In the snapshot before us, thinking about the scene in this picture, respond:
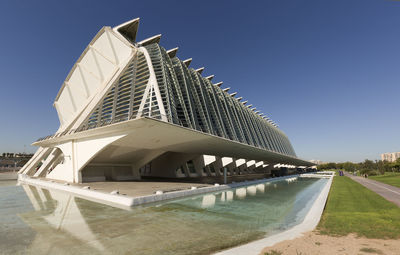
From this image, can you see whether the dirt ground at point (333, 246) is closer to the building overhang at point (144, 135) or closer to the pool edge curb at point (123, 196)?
the pool edge curb at point (123, 196)

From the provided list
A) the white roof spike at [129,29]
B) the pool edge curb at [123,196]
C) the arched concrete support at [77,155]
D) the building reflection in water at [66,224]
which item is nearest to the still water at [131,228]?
the building reflection in water at [66,224]

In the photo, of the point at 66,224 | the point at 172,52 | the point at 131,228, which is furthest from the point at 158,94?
the point at 131,228

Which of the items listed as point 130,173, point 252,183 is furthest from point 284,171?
point 130,173

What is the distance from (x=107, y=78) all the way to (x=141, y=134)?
12948 mm

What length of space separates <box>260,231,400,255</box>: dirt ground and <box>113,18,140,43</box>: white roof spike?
1055 inches

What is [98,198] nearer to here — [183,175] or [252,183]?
[252,183]

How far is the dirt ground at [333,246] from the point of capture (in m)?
4.64

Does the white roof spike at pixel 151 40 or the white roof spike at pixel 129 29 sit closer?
the white roof spike at pixel 129 29

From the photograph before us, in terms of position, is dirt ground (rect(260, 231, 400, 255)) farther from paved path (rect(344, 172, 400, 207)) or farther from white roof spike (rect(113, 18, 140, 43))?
white roof spike (rect(113, 18, 140, 43))

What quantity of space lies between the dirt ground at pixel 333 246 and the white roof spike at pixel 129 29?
87.9 ft

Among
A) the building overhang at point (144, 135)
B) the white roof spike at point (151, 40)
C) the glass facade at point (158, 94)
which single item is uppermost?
the white roof spike at point (151, 40)

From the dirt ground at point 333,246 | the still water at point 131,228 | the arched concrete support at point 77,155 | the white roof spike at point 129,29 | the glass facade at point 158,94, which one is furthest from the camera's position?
the white roof spike at point 129,29

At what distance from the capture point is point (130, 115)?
779 inches

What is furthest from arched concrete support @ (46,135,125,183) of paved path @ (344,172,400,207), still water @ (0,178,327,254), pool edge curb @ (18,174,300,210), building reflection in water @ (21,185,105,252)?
paved path @ (344,172,400,207)
